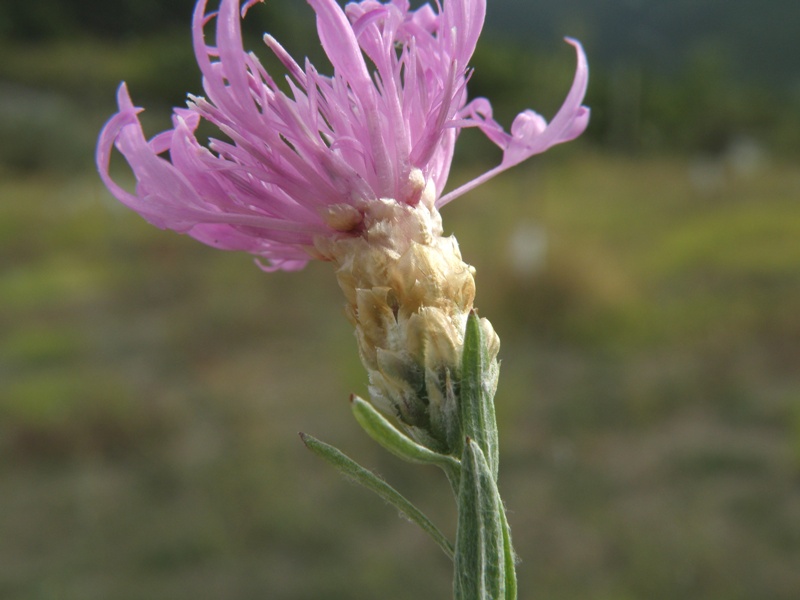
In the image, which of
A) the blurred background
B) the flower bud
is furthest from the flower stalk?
the blurred background

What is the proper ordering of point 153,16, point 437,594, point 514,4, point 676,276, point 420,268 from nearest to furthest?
point 420,268, point 437,594, point 676,276, point 514,4, point 153,16

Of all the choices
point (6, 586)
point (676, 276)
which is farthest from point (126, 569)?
point (676, 276)

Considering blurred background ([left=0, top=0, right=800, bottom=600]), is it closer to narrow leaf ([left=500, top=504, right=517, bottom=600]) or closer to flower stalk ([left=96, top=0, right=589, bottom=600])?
flower stalk ([left=96, top=0, right=589, bottom=600])

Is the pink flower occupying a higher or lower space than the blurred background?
lower

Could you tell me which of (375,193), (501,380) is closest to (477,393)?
(375,193)

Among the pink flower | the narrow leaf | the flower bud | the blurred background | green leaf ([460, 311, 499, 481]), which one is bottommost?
the narrow leaf

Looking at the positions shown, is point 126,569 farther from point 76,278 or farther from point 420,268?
point 76,278
